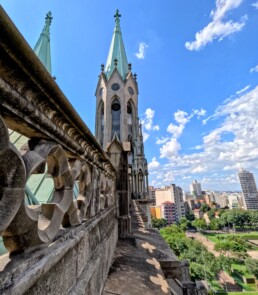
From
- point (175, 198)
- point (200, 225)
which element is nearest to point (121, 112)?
point (200, 225)

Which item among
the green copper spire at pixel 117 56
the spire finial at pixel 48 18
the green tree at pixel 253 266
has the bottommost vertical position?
the green tree at pixel 253 266

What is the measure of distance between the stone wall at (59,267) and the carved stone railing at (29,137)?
0.07 metres

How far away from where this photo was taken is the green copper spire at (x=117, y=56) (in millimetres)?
27359

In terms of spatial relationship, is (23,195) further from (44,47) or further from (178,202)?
(178,202)

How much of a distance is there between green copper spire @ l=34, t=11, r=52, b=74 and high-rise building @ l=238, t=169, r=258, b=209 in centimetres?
14055

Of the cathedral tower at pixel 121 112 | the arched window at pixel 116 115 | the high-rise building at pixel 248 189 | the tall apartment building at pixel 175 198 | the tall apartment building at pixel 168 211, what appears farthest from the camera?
the high-rise building at pixel 248 189

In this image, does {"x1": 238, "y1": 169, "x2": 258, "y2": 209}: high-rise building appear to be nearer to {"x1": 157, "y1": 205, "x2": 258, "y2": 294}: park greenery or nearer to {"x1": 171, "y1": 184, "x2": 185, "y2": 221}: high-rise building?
{"x1": 171, "y1": 184, "x2": 185, "y2": 221}: high-rise building

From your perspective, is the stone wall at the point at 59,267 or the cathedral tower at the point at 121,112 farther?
Result: the cathedral tower at the point at 121,112

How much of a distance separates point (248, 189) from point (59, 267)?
6013 inches

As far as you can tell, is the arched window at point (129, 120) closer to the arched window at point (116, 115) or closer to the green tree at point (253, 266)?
the arched window at point (116, 115)

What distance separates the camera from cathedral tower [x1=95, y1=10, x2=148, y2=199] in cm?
2364

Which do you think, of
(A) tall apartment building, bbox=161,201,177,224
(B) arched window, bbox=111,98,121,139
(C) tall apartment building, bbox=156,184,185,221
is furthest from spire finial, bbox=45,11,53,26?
(C) tall apartment building, bbox=156,184,185,221

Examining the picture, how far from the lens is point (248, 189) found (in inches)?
5034

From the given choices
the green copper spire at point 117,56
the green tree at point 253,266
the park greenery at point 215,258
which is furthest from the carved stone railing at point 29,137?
the green tree at point 253,266
